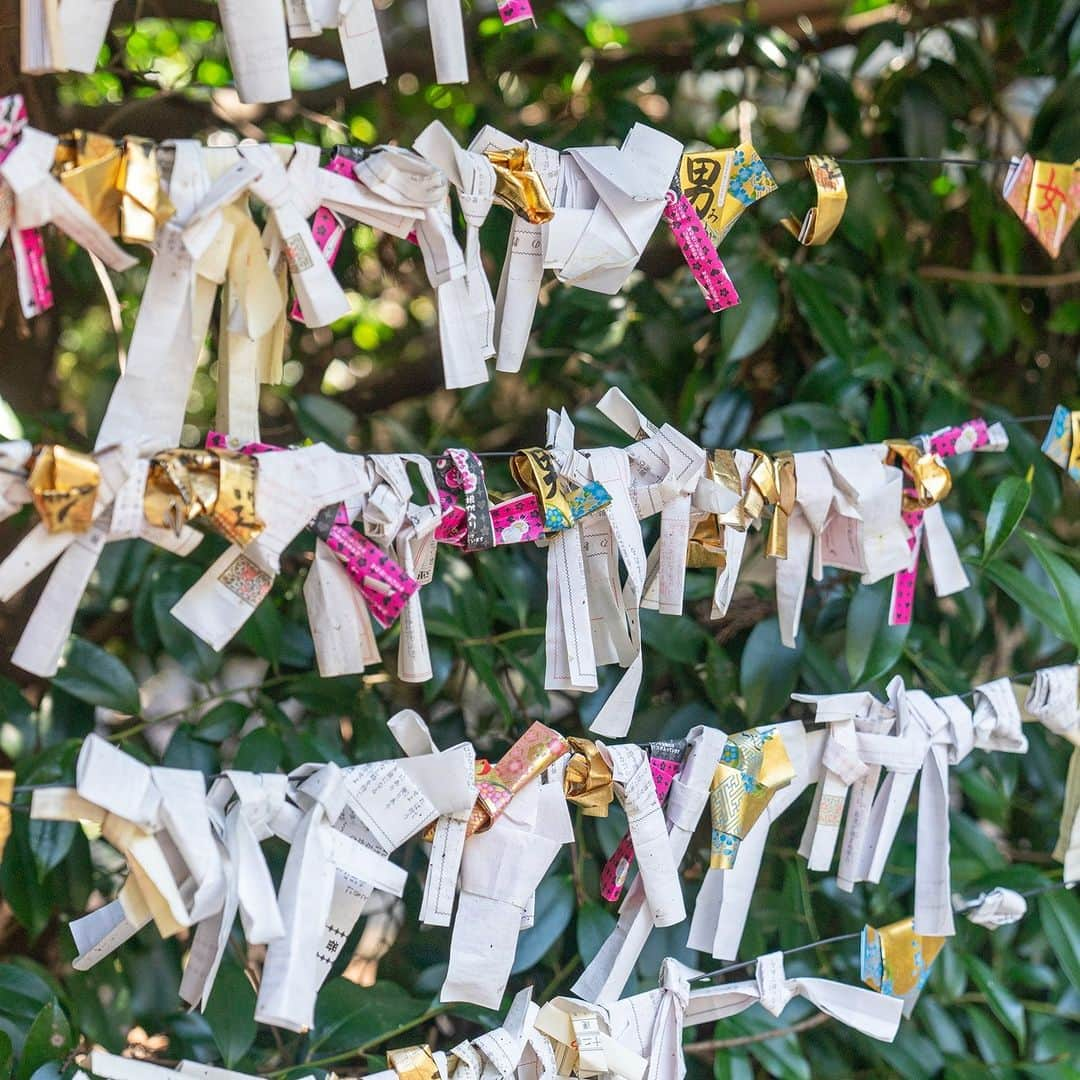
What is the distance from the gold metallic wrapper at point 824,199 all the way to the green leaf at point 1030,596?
0.78 feet

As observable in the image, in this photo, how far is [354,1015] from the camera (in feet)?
2.11

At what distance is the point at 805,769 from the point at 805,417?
0.24 meters

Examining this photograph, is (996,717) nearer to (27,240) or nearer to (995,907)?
(995,907)

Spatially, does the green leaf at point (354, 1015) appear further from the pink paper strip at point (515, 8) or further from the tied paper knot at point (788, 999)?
the pink paper strip at point (515, 8)

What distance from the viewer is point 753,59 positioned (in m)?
0.91

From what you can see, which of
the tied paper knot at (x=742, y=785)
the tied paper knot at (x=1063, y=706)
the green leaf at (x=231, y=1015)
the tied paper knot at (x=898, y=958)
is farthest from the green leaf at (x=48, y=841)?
the tied paper knot at (x=1063, y=706)

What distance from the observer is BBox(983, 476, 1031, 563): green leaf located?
0.66 meters

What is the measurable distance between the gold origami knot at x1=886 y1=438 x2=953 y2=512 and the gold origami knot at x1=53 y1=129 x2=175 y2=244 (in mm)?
385

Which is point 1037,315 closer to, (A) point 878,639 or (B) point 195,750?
(A) point 878,639

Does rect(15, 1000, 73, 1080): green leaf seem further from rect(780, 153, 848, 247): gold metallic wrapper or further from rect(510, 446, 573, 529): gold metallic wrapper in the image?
rect(780, 153, 848, 247): gold metallic wrapper

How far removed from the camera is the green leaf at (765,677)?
0.72m

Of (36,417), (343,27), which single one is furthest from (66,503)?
(36,417)

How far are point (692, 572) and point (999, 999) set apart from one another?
0.34 m

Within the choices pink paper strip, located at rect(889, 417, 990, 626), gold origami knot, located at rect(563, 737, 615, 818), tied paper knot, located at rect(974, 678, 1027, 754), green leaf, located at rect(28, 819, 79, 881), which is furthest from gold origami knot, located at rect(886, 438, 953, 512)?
green leaf, located at rect(28, 819, 79, 881)
